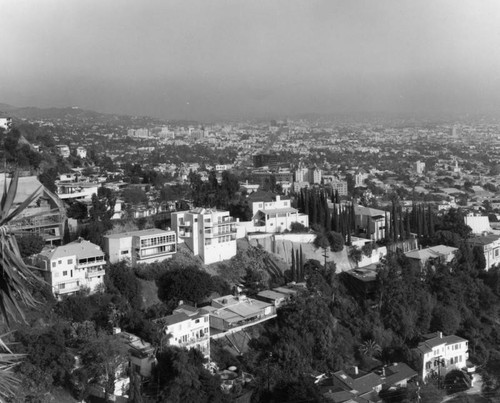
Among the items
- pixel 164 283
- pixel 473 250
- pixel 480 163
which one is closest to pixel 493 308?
pixel 473 250

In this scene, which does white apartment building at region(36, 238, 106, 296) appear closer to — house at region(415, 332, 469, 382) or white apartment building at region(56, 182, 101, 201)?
white apartment building at region(56, 182, 101, 201)

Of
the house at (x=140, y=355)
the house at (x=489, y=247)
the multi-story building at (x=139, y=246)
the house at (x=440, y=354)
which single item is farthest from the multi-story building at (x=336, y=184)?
the house at (x=140, y=355)

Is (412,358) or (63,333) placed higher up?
(63,333)

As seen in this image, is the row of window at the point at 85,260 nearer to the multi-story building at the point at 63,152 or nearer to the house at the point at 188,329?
the house at the point at 188,329

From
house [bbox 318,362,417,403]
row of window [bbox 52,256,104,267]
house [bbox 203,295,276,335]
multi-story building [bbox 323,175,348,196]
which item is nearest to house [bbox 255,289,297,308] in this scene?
house [bbox 203,295,276,335]

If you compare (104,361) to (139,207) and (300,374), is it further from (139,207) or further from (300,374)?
(139,207)

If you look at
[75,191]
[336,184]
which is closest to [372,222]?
[75,191]

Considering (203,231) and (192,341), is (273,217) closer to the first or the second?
(203,231)
